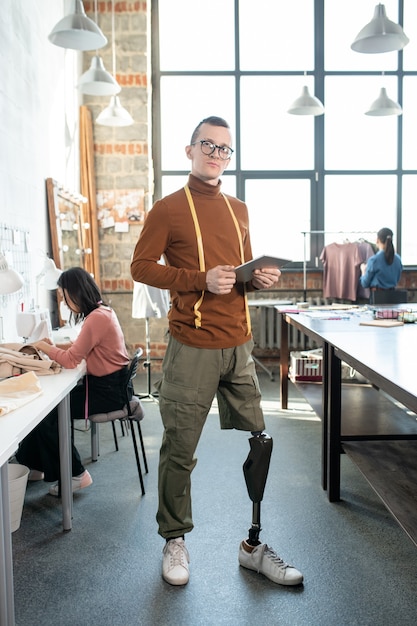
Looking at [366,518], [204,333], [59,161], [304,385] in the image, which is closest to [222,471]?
[366,518]

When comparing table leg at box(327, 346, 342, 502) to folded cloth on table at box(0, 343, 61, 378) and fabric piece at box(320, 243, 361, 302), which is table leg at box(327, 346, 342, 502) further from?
fabric piece at box(320, 243, 361, 302)

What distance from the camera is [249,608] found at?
1899 mm

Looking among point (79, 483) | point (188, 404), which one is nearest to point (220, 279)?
point (188, 404)

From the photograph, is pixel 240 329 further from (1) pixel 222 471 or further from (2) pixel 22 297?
(2) pixel 22 297

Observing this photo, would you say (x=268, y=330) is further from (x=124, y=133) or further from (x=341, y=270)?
(x=124, y=133)

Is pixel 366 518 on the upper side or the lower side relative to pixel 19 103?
lower

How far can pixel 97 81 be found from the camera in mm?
4793

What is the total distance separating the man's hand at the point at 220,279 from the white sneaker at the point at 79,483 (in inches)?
60.8

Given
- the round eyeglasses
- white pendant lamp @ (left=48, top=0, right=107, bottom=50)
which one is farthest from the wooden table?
white pendant lamp @ (left=48, top=0, right=107, bottom=50)

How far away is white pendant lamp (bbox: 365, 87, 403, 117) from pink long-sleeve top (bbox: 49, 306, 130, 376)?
387cm

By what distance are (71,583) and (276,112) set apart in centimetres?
573

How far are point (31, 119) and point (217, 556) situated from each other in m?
3.19

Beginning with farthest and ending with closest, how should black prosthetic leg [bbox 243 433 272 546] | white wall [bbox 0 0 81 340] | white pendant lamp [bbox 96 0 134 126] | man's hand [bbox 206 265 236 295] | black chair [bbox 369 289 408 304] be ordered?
white pendant lamp [bbox 96 0 134 126]
black chair [bbox 369 289 408 304]
white wall [bbox 0 0 81 340]
black prosthetic leg [bbox 243 433 272 546]
man's hand [bbox 206 265 236 295]

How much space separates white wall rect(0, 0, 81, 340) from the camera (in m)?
3.39
